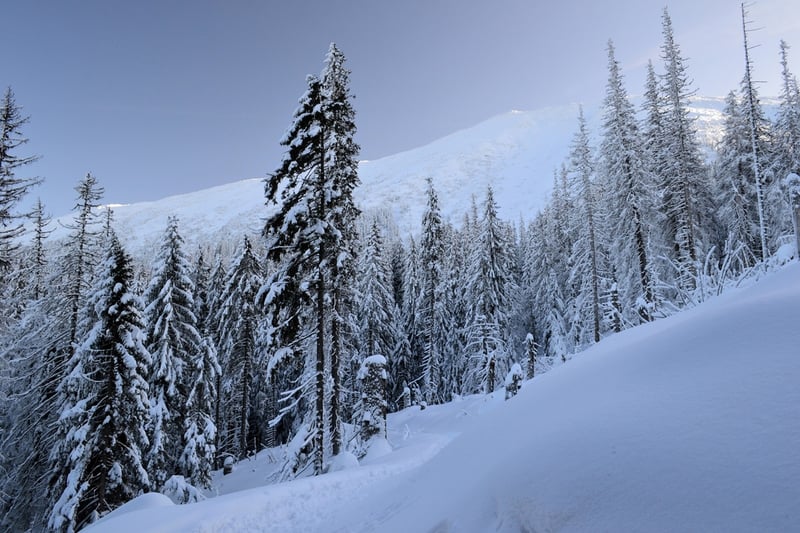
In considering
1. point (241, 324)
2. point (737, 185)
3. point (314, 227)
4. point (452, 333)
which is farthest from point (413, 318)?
point (314, 227)

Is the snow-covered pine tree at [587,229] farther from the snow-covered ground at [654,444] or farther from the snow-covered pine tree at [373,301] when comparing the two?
the snow-covered ground at [654,444]

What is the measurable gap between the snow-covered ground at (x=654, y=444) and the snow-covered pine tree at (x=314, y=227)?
9.69 m

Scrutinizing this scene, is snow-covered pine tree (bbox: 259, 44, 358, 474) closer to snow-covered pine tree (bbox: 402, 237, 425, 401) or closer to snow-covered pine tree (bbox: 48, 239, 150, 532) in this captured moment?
snow-covered pine tree (bbox: 48, 239, 150, 532)

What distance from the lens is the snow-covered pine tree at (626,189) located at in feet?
75.7

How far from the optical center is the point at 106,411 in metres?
14.9

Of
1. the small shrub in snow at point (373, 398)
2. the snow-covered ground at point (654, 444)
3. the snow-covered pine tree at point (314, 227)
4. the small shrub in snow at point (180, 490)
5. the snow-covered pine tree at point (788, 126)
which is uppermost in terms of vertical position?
the snow-covered pine tree at point (788, 126)

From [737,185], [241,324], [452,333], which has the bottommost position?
[452,333]

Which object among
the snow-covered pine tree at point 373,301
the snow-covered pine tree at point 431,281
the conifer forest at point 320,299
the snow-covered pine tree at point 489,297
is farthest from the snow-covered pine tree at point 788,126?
the snow-covered pine tree at point 373,301

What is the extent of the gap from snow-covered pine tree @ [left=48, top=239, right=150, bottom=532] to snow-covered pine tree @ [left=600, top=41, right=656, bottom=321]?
78.5 feet

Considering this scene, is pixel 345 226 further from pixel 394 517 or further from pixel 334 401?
pixel 394 517

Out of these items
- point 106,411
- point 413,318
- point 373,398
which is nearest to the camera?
point 106,411

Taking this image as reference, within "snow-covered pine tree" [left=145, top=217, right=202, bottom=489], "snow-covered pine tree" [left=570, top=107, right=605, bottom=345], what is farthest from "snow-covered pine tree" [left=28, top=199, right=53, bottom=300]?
"snow-covered pine tree" [left=570, top=107, right=605, bottom=345]

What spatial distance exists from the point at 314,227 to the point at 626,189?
18709 millimetres

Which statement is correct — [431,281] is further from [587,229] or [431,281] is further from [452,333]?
[587,229]
